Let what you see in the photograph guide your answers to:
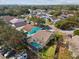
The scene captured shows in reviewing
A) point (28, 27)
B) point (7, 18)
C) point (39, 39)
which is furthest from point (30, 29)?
point (7, 18)

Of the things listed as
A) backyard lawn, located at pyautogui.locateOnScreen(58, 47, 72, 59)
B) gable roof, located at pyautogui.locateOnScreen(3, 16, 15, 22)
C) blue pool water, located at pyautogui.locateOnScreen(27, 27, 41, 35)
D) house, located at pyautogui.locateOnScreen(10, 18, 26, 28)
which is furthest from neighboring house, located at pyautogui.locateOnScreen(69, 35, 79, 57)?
gable roof, located at pyautogui.locateOnScreen(3, 16, 15, 22)

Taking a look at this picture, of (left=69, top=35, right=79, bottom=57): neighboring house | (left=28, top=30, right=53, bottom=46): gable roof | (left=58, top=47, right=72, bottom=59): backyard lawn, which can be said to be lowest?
(left=58, top=47, right=72, bottom=59): backyard lawn

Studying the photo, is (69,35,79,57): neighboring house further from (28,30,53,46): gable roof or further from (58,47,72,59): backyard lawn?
(28,30,53,46): gable roof

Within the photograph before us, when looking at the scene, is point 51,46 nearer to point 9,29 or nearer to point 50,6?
point 9,29

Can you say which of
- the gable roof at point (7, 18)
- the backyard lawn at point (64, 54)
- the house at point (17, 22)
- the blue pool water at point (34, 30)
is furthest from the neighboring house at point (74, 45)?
the gable roof at point (7, 18)

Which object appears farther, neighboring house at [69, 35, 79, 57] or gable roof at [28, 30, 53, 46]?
gable roof at [28, 30, 53, 46]

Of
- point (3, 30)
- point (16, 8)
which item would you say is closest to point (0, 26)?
point (3, 30)

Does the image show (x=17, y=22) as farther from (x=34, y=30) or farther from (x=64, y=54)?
(x=64, y=54)
